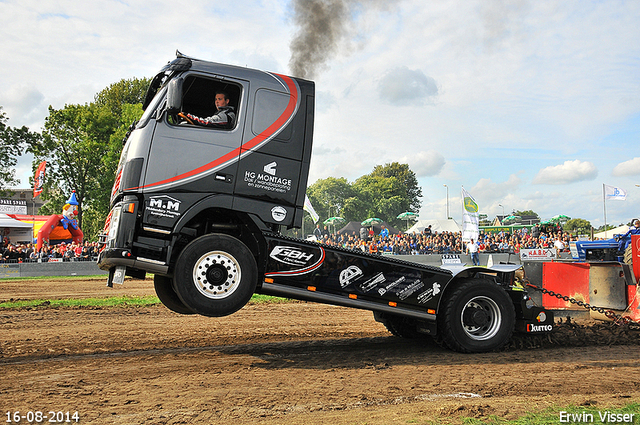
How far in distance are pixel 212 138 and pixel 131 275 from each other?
1918mm

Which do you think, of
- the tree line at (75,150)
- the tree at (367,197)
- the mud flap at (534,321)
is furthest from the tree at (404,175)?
the mud flap at (534,321)

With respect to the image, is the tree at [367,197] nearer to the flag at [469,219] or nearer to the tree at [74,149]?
the tree at [74,149]

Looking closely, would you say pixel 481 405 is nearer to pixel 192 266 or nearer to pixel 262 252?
pixel 262 252

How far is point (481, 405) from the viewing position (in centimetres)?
427

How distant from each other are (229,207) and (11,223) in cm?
3750

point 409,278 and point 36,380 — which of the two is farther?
point 409,278

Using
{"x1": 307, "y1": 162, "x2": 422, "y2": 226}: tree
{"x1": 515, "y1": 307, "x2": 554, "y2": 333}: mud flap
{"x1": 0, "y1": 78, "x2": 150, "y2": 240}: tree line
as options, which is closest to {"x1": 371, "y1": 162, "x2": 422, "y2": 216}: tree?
{"x1": 307, "y1": 162, "x2": 422, "y2": 226}: tree

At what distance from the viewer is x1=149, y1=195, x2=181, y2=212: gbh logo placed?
5.24m

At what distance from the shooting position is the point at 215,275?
535cm

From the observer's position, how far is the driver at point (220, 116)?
5488mm

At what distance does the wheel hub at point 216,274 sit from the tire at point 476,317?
9.77 ft

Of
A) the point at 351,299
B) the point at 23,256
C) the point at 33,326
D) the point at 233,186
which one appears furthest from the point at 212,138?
the point at 23,256

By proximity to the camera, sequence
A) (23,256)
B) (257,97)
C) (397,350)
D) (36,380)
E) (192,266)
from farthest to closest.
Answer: (23,256) < (397,350) < (257,97) < (192,266) < (36,380)

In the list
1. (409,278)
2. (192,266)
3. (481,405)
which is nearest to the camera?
(481,405)
